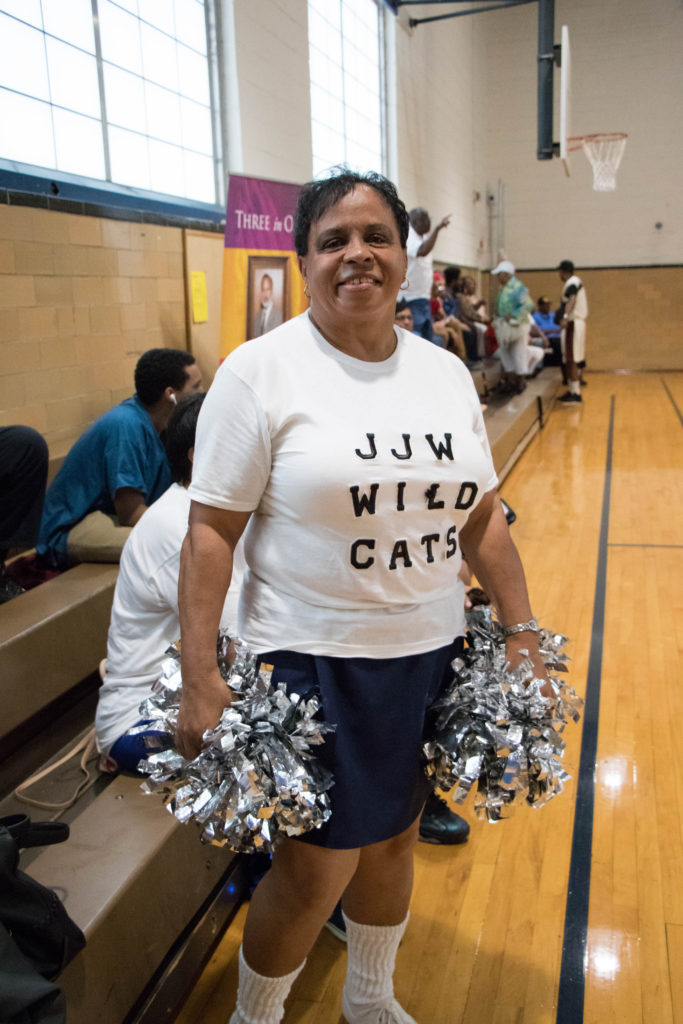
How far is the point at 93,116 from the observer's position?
3926 mm

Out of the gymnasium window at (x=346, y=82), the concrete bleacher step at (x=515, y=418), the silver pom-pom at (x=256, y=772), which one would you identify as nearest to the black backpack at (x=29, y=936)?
the silver pom-pom at (x=256, y=772)

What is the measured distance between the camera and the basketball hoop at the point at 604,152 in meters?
11.5

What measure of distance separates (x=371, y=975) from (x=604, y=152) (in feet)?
43.4

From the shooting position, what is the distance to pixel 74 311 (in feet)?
12.0

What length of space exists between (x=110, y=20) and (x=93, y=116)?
498 mm

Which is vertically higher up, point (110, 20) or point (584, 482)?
point (110, 20)

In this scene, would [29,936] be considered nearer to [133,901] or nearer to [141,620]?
[133,901]

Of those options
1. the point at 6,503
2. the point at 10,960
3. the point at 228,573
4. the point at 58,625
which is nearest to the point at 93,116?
the point at 6,503

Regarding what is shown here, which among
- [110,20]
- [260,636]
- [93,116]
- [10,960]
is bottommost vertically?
[10,960]

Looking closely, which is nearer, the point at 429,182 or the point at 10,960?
the point at 10,960

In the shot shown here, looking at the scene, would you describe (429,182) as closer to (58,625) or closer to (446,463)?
(58,625)

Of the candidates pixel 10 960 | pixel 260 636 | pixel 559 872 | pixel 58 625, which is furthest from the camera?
pixel 58 625

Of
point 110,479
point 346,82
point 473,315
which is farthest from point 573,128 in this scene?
point 110,479

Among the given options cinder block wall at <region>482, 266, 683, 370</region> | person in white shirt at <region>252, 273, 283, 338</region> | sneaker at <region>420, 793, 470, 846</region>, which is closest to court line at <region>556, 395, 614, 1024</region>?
sneaker at <region>420, 793, 470, 846</region>
